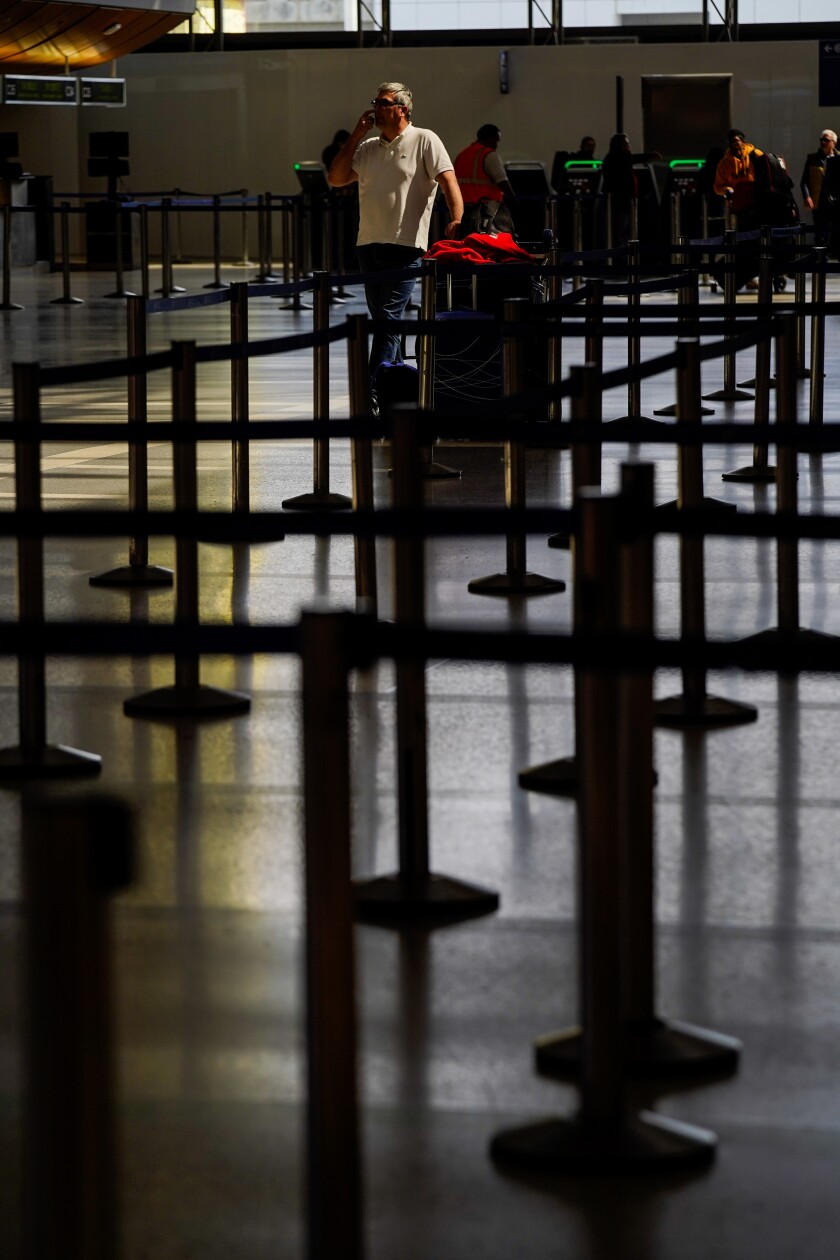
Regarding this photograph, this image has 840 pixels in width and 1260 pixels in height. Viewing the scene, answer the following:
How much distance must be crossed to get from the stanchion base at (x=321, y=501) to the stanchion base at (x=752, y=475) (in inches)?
72.4

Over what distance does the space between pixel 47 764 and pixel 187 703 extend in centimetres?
62

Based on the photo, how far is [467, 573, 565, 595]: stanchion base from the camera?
6.34 meters

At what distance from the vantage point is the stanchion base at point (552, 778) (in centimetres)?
423

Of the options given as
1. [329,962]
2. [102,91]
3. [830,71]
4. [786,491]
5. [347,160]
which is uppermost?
[830,71]

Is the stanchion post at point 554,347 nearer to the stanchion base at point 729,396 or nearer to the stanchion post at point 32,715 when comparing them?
the stanchion base at point 729,396

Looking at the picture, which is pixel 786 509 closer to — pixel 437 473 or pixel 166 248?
pixel 437 473

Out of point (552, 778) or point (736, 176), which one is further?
point (736, 176)

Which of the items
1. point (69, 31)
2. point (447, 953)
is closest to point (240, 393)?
point (447, 953)

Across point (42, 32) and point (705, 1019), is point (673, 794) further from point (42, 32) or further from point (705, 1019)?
point (42, 32)

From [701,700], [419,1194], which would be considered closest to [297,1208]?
[419,1194]

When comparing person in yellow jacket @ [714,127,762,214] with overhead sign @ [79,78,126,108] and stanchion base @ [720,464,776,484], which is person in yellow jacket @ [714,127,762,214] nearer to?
overhead sign @ [79,78,126,108]

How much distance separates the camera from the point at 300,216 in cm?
2409

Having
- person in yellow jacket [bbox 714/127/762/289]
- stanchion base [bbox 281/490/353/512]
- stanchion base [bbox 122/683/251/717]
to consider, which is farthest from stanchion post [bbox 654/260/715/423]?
person in yellow jacket [bbox 714/127/762/289]

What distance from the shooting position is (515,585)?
638 cm
